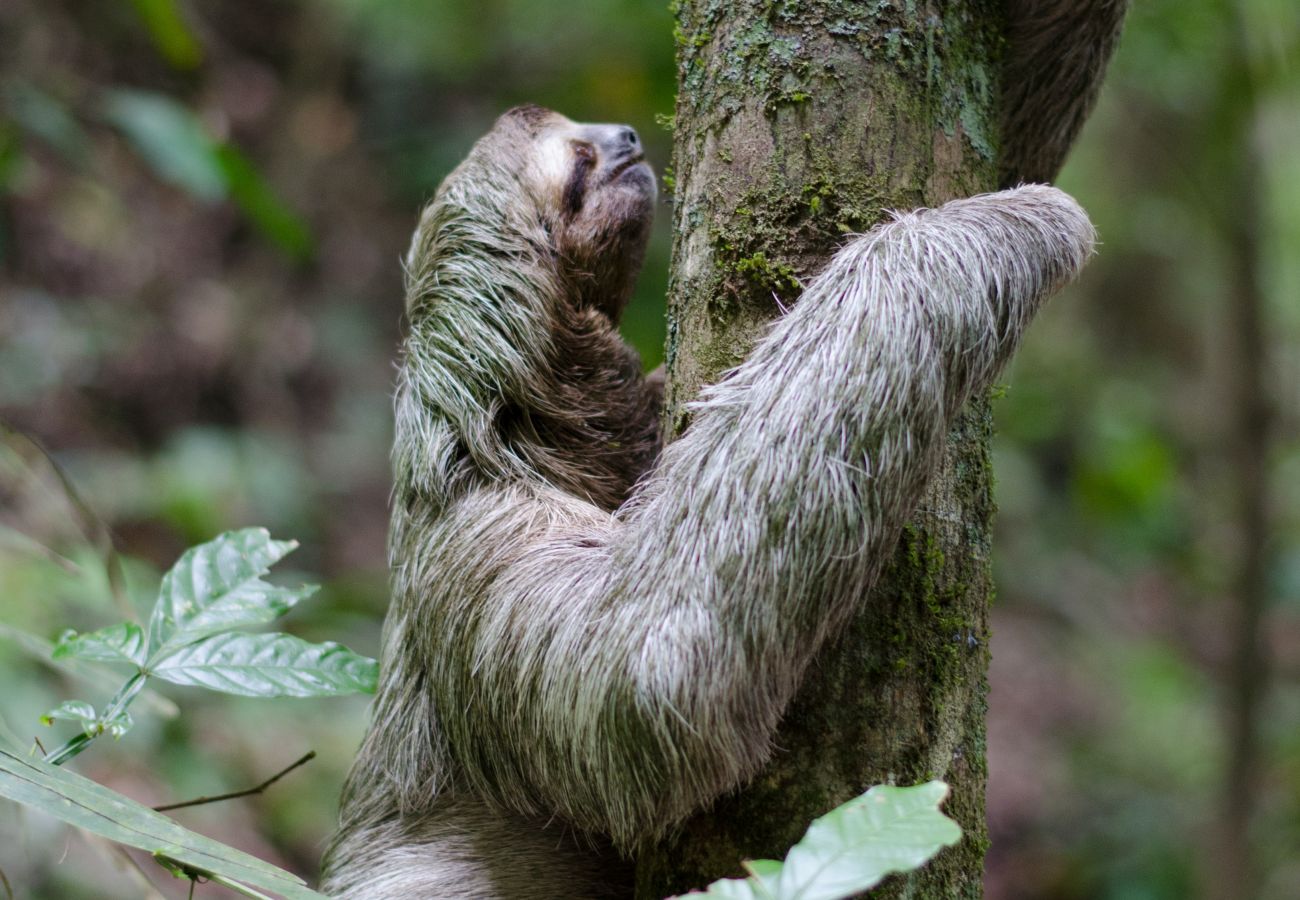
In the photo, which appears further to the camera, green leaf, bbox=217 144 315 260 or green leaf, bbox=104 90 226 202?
green leaf, bbox=104 90 226 202

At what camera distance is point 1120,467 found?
12.6 meters

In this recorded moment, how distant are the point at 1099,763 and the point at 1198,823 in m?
1.27

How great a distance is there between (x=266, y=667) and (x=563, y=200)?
192 cm

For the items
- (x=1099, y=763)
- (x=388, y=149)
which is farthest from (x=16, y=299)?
(x=1099, y=763)

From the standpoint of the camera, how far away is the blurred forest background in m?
7.28

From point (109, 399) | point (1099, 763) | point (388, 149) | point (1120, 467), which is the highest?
point (388, 149)

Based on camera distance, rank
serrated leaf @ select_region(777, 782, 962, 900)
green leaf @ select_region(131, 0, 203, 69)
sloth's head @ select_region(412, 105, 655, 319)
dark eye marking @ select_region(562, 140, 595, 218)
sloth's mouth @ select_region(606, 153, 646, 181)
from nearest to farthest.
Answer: serrated leaf @ select_region(777, 782, 962, 900), sloth's head @ select_region(412, 105, 655, 319), dark eye marking @ select_region(562, 140, 595, 218), sloth's mouth @ select_region(606, 153, 646, 181), green leaf @ select_region(131, 0, 203, 69)

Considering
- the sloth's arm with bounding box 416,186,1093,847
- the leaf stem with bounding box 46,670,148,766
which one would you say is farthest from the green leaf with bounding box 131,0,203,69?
the sloth's arm with bounding box 416,186,1093,847

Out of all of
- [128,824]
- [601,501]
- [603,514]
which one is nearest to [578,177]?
[601,501]

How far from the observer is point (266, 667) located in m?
2.98

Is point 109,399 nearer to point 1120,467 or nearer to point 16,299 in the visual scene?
point 16,299

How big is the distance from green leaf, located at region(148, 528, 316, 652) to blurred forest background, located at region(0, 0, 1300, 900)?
2168mm

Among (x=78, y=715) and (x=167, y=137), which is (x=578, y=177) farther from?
(x=167, y=137)

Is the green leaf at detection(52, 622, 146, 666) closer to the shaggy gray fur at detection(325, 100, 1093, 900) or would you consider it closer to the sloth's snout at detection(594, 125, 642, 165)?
the shaggy gray fur at detection(325, 100, 1093, 900)
